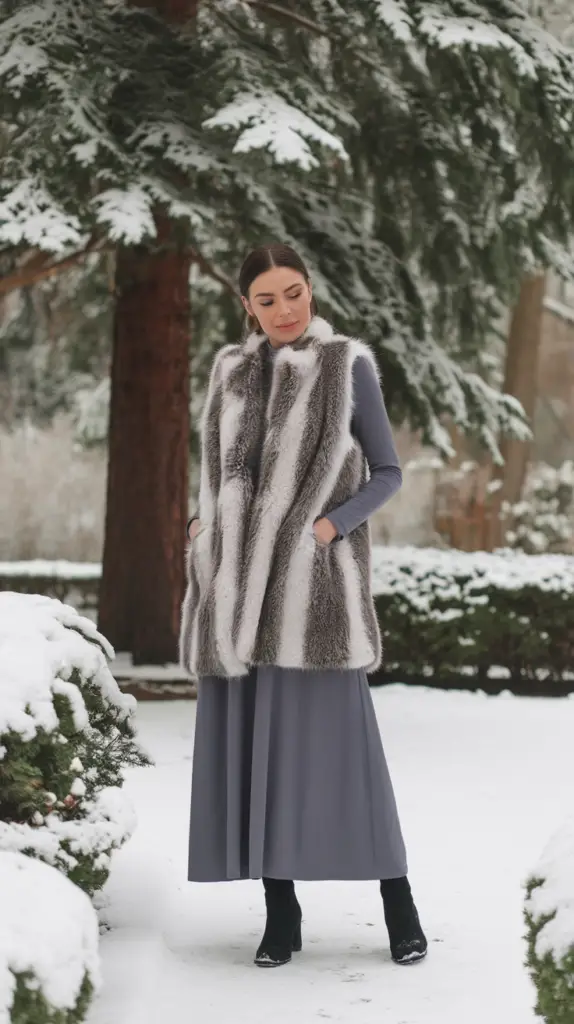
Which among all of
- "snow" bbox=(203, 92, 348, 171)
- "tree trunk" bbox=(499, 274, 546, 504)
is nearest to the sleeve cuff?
"snow" bbox=(203, 92, 348, 171)

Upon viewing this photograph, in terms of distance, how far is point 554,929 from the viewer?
2.73 metres

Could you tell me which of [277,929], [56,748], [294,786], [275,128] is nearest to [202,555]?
[294,786]

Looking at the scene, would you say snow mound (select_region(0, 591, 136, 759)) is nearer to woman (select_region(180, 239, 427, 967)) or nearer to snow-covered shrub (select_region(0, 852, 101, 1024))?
woman (select_region(180, 239, 427, 967))

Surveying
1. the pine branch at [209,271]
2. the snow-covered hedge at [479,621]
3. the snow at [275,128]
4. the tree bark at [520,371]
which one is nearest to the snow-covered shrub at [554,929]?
the snow at [275,128]

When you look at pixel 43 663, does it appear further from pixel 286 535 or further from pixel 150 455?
pixel 150 455

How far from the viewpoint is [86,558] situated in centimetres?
2291

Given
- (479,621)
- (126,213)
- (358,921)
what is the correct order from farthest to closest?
(479,621), (126,213), (358,921)

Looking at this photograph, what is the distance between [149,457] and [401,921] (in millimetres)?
7330

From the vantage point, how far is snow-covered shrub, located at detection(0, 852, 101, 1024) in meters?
2.66

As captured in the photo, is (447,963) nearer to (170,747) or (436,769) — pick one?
(436,769)

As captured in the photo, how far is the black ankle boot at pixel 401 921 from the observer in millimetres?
4160

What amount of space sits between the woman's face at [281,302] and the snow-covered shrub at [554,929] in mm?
1728

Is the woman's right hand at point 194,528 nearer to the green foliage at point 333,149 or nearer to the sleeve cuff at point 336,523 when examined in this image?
the sleeve cuff at point 336,523

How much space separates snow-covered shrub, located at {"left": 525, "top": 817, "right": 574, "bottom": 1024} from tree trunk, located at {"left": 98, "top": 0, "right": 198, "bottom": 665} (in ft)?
26.7
